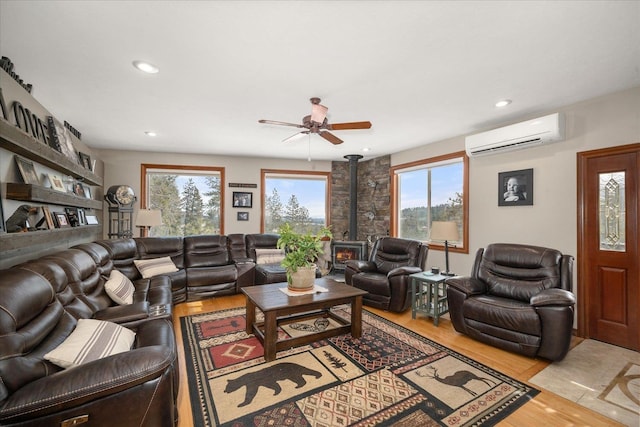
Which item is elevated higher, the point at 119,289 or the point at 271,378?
the point at 119,289

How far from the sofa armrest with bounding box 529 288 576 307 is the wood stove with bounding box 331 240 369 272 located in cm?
331

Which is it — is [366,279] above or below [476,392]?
above

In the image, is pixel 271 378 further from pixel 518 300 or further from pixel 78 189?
pixel 78 189

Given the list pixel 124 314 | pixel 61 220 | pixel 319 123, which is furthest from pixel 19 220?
pixel 319 123

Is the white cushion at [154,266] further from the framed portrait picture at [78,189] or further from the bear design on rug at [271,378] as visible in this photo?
the bear design on rug at [271,378]

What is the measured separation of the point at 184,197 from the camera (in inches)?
227

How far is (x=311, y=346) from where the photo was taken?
2.78 metres

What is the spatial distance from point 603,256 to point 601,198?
2.04 ft

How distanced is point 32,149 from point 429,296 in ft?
13.7

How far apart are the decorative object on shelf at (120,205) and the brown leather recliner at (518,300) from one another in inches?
208

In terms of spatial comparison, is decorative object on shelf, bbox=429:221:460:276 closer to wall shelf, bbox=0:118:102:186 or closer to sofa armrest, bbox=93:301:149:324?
sofa armrest, bbox=93:301:149:324

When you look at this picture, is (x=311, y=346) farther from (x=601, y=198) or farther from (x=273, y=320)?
(x=601, y=198)

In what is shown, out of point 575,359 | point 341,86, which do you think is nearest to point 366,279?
point 575,359

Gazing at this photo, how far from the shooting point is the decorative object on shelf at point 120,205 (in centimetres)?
491
